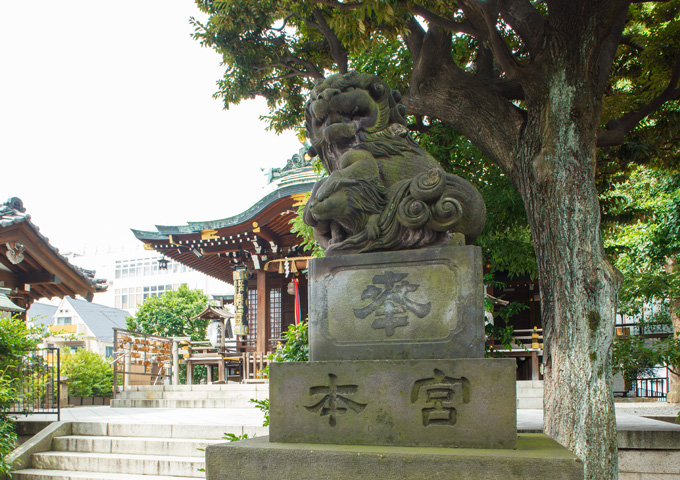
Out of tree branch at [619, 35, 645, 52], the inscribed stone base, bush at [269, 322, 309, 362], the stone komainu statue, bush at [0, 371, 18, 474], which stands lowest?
bush at [0, 371, 18, 474]

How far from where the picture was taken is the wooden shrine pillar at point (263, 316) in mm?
15930

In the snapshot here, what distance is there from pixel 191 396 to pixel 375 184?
433 inches

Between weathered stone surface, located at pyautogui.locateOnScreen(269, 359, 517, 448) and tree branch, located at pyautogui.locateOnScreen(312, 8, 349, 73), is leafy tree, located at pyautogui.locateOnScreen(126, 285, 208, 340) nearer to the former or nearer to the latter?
tree branch, located at pyautogui.locateOnScreen(312, 8, 349, 73)

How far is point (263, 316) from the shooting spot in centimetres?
1611

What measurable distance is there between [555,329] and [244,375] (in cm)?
Result: 1138

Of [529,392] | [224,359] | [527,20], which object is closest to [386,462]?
[527,20]

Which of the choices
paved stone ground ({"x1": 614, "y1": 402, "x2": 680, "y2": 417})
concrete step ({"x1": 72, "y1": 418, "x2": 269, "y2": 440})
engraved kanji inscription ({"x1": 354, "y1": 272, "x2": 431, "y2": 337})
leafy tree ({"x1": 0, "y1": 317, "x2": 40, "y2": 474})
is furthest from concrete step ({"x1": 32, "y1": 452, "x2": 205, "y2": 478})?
paved stone ground ({"x1": 614, "y1": 402, "x2": 680, "y2": 417})

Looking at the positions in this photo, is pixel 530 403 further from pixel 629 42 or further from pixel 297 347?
pixel 297 347

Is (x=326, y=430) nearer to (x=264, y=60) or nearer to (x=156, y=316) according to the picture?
(x=264, y=60)

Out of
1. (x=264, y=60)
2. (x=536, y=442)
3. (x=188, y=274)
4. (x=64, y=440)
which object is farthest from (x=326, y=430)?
(x=188, y=274)

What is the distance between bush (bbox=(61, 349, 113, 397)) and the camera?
1573 cm

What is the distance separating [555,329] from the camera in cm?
539

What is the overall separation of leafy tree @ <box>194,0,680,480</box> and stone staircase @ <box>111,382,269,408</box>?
713 cm

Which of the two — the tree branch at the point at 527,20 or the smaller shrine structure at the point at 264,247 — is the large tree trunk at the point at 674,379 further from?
the smaller shrine structure at the point at 264,247
